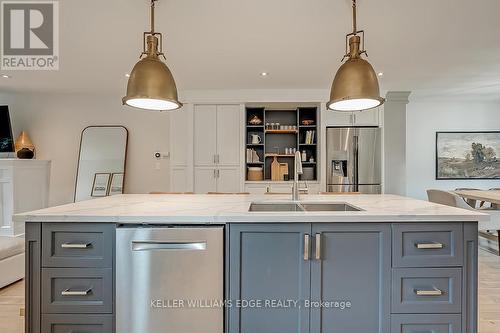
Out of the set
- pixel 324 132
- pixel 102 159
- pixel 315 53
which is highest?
pixel 315 53

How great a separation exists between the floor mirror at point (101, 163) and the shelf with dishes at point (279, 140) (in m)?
2.19

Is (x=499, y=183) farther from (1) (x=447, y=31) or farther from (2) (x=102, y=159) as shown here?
(2) (x=102, y=159)

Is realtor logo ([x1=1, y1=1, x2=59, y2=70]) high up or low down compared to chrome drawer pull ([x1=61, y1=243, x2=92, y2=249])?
up

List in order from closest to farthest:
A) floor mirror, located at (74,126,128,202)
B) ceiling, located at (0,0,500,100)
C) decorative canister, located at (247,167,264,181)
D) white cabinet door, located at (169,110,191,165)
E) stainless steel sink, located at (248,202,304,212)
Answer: stainless steel sink, located at (248,202,304,212) → ceiling, located at (0,0,500,100) → white cabinet door, located at (169,110,191,165) → decorative canister, located at (247,167,264,181) → floor mirror, located at (74,126,128,202)

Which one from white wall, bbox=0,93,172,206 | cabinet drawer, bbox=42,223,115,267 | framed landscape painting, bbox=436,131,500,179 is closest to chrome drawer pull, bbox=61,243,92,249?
cabinet drawer, bbox=42,223,115,267

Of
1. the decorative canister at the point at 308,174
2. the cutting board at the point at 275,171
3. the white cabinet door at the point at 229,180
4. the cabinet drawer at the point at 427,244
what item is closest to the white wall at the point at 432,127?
the decorative canister at the point at 308,174

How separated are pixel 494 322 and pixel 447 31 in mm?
2479

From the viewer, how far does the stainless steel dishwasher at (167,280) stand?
146cm

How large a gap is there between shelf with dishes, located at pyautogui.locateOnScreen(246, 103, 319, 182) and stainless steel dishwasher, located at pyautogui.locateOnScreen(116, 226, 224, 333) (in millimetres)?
3264

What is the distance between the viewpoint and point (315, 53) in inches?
122

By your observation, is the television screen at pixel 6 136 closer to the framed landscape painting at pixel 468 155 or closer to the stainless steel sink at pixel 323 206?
the stainless steel sink at pixel 323 206

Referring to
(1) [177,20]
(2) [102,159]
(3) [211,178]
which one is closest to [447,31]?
(1) [177,20]

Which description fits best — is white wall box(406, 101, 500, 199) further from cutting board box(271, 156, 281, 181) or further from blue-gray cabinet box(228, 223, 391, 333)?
blue-gray cabinet box(228, 223, 391, 333)

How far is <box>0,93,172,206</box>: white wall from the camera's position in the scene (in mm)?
4949
